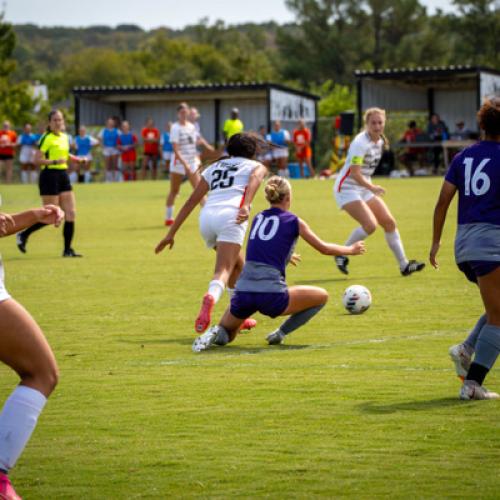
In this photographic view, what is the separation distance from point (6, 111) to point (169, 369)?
210 feet

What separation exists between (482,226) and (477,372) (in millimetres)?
918

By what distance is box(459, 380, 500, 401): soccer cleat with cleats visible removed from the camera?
7516mm

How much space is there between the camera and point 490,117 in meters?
7.50

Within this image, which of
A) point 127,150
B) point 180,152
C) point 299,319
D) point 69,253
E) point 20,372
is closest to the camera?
point 20,372

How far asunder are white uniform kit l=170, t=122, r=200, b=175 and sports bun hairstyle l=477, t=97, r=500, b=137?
16192 mm

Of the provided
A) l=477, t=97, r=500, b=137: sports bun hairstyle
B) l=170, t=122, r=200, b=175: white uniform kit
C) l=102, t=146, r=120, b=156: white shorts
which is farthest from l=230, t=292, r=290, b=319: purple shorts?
l=102, t=146, r=120, b=156: white shorts

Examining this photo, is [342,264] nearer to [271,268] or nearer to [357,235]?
[357,235]

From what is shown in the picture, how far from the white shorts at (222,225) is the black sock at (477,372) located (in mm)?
3341

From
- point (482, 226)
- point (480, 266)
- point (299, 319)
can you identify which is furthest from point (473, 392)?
point (299, 319)

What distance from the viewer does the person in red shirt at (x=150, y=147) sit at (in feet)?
145

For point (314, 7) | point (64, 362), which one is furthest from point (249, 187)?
point (314, 7)

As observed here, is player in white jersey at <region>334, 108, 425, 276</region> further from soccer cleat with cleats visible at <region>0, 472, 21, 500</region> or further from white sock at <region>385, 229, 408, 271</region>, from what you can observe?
soccer cleat with cleats visible at <region>0, 472, 21, 500</region>

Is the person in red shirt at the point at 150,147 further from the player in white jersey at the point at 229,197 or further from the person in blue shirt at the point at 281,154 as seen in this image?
the player in white jersey at the point at 229,197

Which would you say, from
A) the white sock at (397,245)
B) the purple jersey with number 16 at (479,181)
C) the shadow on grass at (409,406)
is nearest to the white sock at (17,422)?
the shadow on grass at (409,406)
